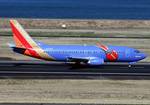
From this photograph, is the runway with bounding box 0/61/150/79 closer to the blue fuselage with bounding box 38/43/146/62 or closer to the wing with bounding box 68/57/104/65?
the wing with bounding box 68/57/104/65

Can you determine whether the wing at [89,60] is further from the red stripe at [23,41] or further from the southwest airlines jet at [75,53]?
the red stripe at [23,41]

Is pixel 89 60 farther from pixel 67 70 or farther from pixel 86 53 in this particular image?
pixel 67 70

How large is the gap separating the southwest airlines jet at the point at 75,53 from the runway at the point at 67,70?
91 centimetres

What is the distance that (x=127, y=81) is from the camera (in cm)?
6488

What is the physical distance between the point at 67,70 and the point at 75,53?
6.54 meters

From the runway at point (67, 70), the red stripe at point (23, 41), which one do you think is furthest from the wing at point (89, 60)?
the red stripe at point (23, 41)

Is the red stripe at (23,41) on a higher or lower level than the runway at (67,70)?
higher

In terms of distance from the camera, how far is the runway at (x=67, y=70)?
68.3 meters

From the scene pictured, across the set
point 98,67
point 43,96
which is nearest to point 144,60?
point 98,67

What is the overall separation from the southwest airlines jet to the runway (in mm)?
912

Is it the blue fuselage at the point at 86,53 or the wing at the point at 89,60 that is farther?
the blue fuselage at the point at 86,53

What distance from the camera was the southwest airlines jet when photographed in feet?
256

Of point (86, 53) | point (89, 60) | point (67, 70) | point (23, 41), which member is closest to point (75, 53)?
point (86, 53)

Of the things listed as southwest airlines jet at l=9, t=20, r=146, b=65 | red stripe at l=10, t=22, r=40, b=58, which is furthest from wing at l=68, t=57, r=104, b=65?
red stripe at l=10, t=22, r=40, b=58
